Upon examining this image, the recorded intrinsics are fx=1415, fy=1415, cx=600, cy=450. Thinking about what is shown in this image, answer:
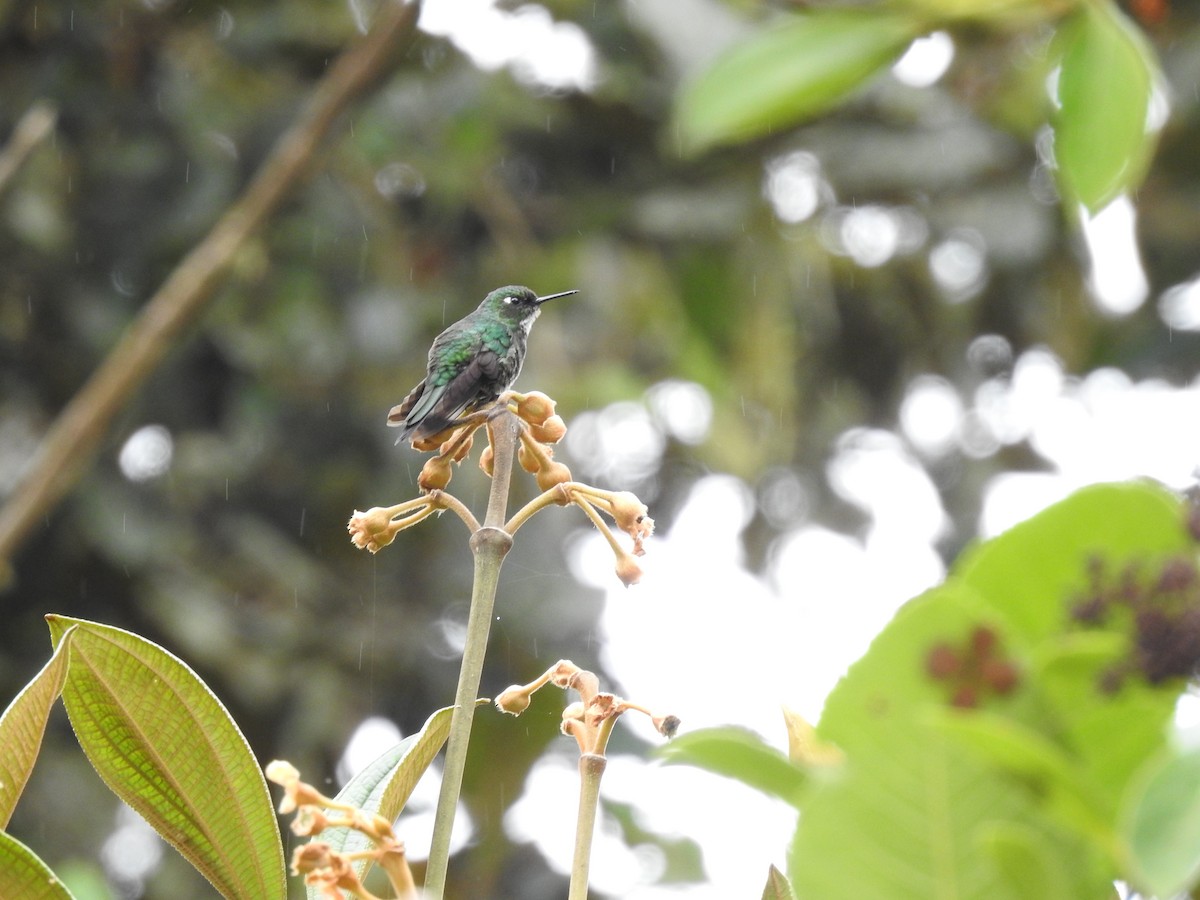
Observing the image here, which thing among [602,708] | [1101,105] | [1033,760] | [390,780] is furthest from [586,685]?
[1101,105]

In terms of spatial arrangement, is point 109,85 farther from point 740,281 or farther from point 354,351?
point 740,281

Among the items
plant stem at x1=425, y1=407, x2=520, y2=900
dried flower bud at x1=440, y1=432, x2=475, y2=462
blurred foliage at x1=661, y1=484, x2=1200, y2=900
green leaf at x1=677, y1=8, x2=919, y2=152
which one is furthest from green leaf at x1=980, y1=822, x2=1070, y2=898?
green leaf at x1=677, y1=8, x2=919, y2=152

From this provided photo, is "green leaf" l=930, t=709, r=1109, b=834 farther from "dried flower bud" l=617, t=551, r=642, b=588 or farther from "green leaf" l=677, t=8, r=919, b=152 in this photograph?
"green leaf" l=677, t=8, r=919, b=152

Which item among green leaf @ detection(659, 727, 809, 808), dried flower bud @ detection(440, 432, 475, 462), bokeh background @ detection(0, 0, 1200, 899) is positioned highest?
green leaf @ detection(659, 727, 809, 808)

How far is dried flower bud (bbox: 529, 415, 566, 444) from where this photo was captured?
0.86 metres

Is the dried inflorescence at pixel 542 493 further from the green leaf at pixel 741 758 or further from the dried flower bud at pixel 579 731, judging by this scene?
the green leaf at pixel 741 758

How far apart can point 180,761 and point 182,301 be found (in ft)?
4.62

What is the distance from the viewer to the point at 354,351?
13.9 feet

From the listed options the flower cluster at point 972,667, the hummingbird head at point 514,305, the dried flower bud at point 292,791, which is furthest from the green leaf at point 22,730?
the hummingbird head at point 514,305

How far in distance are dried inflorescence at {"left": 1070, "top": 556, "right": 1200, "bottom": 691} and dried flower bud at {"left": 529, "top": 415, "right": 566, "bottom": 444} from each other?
0.48 meters

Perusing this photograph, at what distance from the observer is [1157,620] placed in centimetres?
40

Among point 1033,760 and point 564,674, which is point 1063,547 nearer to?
point 1033,760

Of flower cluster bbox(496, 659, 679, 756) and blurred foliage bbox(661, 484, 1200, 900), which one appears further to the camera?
flower cluster bbox(496, 659, 679, 756)

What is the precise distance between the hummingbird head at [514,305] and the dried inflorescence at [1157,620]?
113 centimetres
